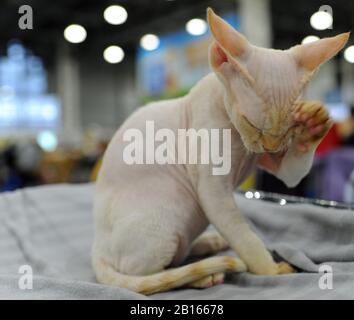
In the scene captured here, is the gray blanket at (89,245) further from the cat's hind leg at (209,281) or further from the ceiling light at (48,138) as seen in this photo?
the ceiling light at (48,138)

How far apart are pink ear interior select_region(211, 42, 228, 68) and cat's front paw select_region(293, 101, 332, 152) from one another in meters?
0.11

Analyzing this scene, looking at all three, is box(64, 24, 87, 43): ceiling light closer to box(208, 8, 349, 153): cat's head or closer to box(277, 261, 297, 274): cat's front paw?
box(208, 8, 349, 153): cat's head

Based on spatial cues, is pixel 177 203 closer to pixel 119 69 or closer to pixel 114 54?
pixel 114 54

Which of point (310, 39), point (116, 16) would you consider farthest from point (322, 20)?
point (116, 16)

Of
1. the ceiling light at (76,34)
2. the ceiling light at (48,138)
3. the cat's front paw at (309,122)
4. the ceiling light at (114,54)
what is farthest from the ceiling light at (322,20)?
the ceiling light at (48,138)

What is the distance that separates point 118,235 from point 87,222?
0.43 metres

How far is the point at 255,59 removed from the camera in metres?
0.55

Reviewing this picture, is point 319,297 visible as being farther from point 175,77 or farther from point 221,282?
point 175,77

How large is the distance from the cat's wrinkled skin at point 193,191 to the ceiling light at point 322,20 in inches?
2.7

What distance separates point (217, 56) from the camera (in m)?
0.57

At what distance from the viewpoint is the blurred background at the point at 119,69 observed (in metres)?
0.77

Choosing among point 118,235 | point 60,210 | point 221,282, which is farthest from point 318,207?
point 60,210

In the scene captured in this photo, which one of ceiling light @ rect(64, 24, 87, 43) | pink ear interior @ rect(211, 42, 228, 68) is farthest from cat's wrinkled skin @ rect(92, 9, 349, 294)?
ceiling light @ rect(64, 24, 87, 43)

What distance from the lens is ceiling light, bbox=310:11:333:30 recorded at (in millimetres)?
639
